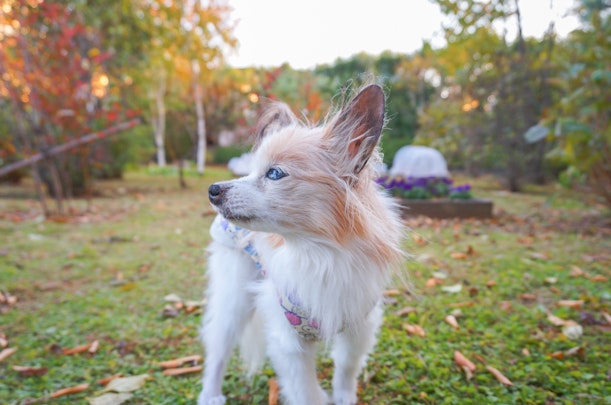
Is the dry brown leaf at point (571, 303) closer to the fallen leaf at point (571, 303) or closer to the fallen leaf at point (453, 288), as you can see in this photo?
the fallen leaf at point (571, 303)

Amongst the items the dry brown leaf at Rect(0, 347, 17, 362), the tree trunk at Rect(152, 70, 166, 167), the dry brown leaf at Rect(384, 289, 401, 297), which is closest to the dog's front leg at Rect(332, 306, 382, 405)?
the dry brown leaf at Rect(384, 289, 401, 297)

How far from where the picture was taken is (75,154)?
825 cm

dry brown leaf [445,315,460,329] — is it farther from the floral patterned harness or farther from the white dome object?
the white dome object

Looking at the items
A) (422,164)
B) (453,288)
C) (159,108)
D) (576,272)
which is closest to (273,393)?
(453,288)

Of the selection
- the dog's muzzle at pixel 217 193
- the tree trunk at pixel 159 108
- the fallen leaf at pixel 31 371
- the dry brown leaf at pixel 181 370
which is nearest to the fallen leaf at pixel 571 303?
the dry brown leaf at pixel 181 370

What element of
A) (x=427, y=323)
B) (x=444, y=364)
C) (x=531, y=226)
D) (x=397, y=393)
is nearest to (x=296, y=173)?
(x=397, y=393)

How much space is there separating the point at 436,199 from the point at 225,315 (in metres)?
5.25

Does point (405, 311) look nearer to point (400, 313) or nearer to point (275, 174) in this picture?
point (400, 313)

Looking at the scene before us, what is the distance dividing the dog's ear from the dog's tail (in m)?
1.15

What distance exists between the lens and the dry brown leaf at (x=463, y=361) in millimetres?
2188

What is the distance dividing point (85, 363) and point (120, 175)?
1134 cm

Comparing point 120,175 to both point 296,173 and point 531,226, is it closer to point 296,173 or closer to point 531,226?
point 531,226

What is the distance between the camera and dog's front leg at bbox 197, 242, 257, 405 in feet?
6.68

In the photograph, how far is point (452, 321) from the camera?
8.92 ft
